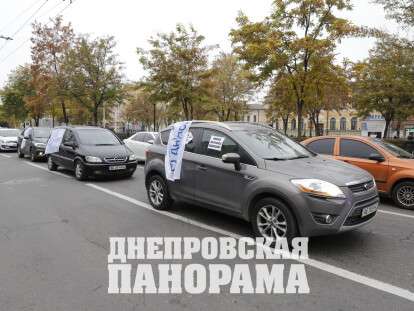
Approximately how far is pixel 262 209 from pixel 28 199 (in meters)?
5.83

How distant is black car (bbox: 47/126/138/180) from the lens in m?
Result: 10.4

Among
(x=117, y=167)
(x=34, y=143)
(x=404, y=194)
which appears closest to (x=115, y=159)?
(x=117, y=167)

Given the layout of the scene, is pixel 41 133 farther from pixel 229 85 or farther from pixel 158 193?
pixel 229 85

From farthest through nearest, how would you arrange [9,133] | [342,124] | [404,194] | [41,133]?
[342,124], [9,133], [41,133], [404,194]

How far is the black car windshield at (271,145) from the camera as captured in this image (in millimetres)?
5384

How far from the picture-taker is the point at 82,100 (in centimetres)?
2931

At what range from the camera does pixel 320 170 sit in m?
4.93

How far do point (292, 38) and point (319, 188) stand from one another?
12532mm

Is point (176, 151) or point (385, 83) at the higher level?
point (385, 83)

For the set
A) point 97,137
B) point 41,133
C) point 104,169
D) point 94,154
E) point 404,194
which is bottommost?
point 104,169

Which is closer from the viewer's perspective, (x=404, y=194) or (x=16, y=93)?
(x=404, y=194)

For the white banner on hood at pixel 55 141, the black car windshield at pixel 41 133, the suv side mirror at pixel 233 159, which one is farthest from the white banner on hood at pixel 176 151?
the black car windshield at pixel 41 133

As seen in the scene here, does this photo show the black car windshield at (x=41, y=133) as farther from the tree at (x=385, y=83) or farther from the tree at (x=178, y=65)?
the tree at (x=385, y=83)

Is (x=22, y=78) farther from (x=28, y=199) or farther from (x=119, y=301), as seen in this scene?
(x=119, y=301)
